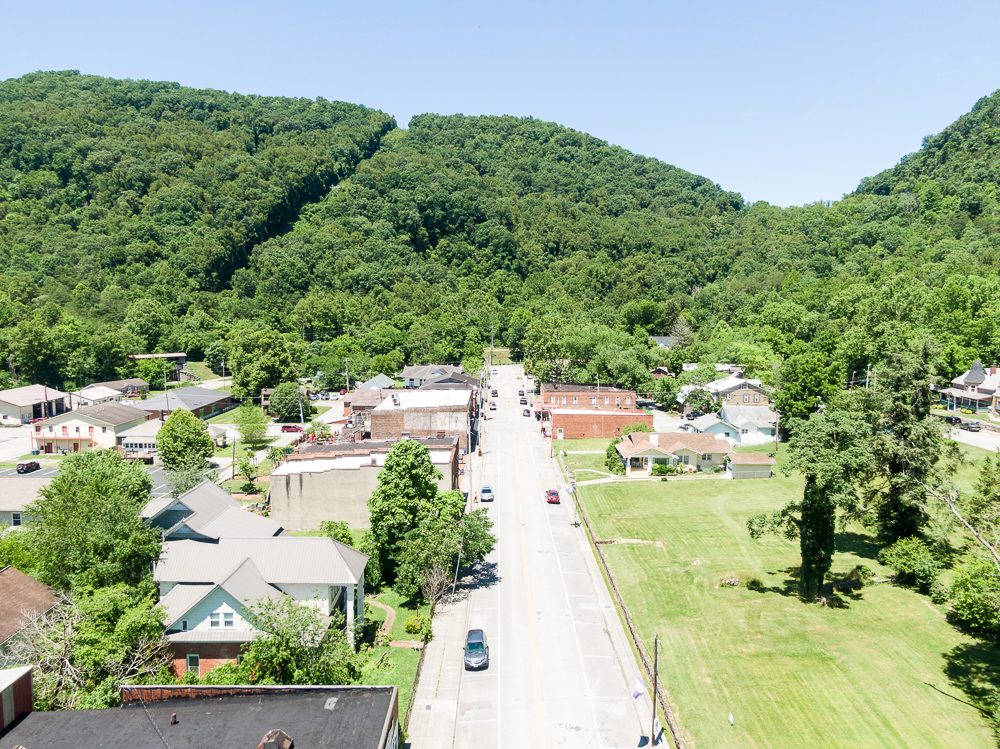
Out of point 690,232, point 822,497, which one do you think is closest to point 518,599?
point 822,497

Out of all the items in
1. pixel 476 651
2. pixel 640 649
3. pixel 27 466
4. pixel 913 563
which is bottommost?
pixel 640 649

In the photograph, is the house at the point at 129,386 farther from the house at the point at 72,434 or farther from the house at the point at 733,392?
the house at the point at 733,392

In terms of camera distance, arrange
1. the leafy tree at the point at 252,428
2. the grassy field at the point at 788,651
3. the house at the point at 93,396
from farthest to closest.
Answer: the house at the point at 93,396, the leafy tree at the point at 252,428, the grassy field at the point at 788,651

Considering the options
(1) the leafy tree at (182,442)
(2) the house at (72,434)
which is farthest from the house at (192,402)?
(1) the leafy tree at (182,442)

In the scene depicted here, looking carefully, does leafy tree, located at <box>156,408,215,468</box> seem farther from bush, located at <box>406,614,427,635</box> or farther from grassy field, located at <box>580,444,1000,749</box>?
grassy field, located at <box>580,444,1000,749</box>

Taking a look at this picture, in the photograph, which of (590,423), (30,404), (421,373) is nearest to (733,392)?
(590,423)

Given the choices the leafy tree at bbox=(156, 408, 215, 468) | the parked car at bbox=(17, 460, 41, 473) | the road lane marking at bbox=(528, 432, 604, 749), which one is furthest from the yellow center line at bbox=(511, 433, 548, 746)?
the parked car at bbox=(17, 460, 41, 473)

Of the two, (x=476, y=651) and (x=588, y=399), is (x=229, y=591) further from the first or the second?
(x=588, y=399)
